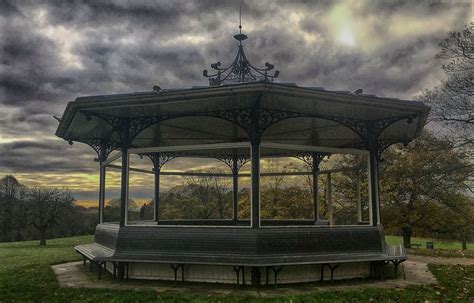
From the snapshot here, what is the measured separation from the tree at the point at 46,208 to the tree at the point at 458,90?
83.1 ft

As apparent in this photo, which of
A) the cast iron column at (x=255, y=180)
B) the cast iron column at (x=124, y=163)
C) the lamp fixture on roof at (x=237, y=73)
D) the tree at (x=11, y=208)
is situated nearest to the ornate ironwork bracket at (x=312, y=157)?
the lamp fixture on roof at (x=237, y=73)

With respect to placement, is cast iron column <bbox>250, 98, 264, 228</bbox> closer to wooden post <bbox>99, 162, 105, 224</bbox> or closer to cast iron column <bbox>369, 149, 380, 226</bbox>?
cast iron column <bbox>369, 149, 380, 226</bbox>

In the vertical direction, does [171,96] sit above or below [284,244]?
above

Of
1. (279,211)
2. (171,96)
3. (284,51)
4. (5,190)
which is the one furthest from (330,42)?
(5,190)

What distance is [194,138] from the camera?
13.6m

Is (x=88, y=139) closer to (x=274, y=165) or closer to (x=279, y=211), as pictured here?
(x=279, y=211)

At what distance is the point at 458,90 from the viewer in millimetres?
14750

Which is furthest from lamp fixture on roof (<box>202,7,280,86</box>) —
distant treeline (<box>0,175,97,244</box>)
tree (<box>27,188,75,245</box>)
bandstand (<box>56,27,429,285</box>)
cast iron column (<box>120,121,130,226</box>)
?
distant treeline (<box>0,175,97,244</box>)

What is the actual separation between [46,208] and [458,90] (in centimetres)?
2807

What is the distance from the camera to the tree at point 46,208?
27.7m

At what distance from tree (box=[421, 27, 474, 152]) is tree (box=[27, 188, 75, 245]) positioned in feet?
83.1

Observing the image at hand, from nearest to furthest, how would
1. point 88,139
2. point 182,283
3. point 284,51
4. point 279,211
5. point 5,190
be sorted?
point 182,283 < point 88,139 < point 284,51 < point 279,211 < point 5,190

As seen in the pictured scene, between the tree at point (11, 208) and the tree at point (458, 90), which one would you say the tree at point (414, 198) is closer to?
the tree at point (458, 90)

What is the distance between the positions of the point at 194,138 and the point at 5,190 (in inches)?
1566
